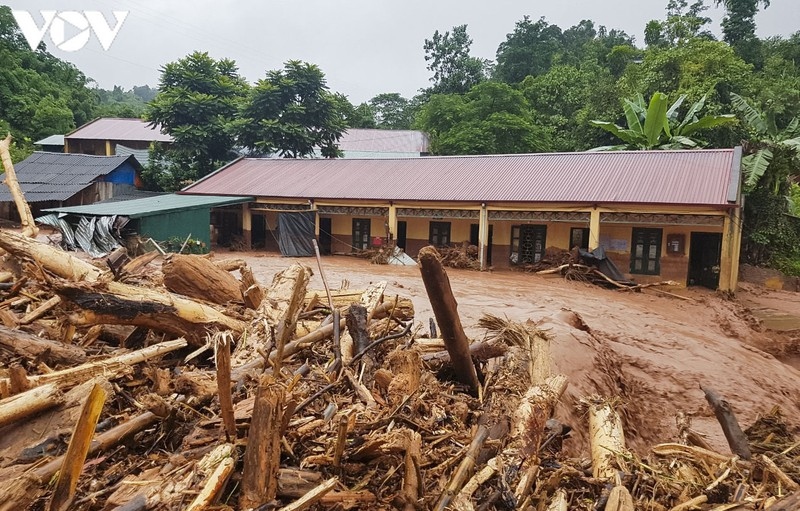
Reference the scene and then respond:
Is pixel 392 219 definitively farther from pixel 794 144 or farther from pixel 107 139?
pixel 107 139

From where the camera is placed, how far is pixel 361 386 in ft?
13.0

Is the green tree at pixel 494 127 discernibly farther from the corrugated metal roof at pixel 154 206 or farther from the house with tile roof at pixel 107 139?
the house with tile roof at pixel 107 139

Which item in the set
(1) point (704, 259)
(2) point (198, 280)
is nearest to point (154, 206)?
(2) point (198, 280)

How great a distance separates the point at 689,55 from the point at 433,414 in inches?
1105

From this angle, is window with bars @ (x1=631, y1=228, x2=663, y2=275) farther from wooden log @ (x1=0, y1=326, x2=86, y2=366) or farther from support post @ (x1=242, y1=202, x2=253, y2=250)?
wooden log @ (x1=0, y1=326, x2=86, y2=366)

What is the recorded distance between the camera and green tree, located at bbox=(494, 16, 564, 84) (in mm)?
45375

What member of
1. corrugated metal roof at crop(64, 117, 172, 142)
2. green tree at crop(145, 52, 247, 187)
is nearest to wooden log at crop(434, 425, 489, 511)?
green tree at crop(145, 52, 247, 187)

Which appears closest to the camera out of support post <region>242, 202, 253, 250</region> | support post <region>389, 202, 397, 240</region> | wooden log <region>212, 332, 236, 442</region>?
wooden log <region>212, 332, 236, 442</region>

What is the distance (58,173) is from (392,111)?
3660 centimetres

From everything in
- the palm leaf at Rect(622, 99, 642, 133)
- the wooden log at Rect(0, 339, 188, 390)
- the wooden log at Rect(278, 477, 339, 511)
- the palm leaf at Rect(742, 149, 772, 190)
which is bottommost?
the wooden log at Rect(278, 477, 339, 511)

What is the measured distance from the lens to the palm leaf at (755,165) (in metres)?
17.7

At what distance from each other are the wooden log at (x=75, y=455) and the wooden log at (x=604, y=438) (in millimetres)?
2834

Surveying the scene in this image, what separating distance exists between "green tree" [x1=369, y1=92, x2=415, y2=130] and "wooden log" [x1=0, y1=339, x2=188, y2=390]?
179 ft

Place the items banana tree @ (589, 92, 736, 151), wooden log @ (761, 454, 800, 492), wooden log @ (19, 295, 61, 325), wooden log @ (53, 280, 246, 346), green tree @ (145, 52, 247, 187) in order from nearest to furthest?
1. wooden log @ (761, 454, 800, 492)
2. wooden log @ (53, 280, 246, 346)
3. wooden log @ (19, 295, 61, 325)
4. banana tree @ (589, 92, 736, 151)
5. green tree @ (145, 52, 247, 187)
